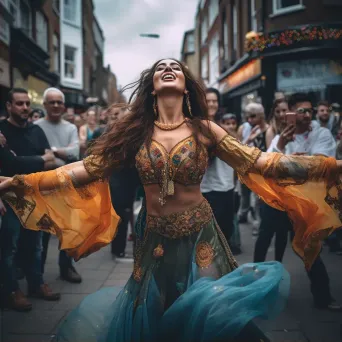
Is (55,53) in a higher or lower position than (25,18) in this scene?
higher

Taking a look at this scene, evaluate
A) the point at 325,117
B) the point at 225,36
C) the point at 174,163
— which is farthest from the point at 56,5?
the point at 174,163

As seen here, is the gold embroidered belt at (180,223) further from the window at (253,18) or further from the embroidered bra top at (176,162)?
the window at (253,18)

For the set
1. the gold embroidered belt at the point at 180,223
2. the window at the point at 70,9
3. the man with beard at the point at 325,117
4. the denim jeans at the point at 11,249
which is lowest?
the denim jeans at the point at 11,249

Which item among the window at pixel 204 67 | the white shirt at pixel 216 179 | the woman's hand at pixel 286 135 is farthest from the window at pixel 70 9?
the woman's hand at pixel 286 135

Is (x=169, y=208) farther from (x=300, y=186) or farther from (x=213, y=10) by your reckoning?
(x=213, y=10)

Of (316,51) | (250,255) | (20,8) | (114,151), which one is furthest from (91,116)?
(316,51)

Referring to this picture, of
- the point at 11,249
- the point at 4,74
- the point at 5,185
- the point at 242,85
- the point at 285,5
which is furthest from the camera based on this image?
the point at 242,85

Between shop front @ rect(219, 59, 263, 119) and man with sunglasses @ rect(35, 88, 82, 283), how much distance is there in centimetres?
1011

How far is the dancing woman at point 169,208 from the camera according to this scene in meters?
2.55

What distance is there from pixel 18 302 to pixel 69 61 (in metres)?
23.5

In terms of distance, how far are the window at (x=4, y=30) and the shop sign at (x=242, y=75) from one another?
7.86 m

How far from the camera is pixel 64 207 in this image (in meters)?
3.09

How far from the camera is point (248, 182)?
299 centimetres

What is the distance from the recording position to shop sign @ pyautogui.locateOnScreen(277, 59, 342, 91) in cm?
1401
